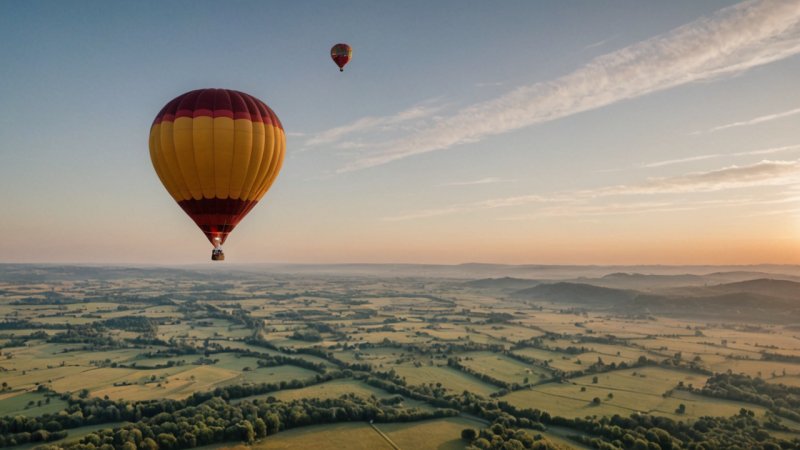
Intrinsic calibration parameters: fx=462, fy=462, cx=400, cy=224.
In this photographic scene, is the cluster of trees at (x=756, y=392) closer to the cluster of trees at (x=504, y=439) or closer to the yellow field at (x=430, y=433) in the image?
the cluster of trees at (x=504, y=439)

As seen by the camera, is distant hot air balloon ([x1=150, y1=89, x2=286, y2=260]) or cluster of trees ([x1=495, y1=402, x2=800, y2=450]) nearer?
distant hot air balloon ([x1=150, y1=89, x2=286, y2=260])

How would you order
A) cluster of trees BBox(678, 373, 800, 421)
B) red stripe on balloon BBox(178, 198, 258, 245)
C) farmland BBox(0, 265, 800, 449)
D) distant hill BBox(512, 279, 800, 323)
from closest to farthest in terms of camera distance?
red stripe on balloon BBox(178, 198, 258, 245) → farmland BBox(0, 265, 800, 449) → cluster of trees BBox(678, 373, 800, 421) → distant hill BBox(512, 279, 800, 323)

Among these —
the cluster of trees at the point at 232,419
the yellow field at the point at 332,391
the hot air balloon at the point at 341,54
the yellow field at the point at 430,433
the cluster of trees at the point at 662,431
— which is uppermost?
the hot air balloon at the point at 341,54

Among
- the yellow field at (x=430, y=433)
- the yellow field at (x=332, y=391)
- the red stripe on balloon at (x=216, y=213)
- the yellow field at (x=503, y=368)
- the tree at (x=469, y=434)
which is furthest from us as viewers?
the yellow field at (x=503, y=368)

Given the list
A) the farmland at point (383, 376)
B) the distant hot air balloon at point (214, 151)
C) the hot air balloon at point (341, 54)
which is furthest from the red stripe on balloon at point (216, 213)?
the farmland at point (383, 376)

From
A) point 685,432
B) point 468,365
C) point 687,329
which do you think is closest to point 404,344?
point 468,365

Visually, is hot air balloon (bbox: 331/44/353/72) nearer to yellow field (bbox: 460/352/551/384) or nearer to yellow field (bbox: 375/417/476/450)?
yellow field (bbox: 375/417/476/450)

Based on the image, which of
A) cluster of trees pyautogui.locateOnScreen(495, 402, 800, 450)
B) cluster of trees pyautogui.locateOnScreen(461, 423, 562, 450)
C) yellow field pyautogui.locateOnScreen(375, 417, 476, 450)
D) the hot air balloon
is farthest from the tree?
the hot air balloon
